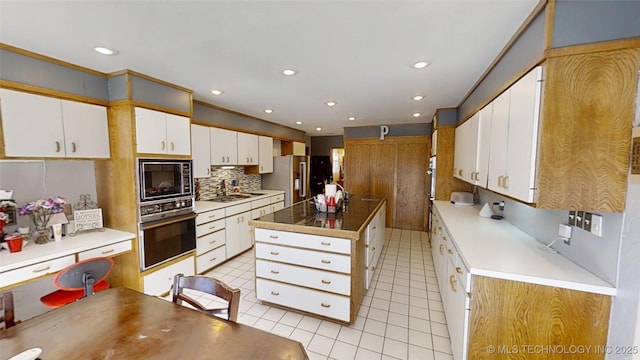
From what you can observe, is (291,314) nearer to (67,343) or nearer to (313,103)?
(67,343)

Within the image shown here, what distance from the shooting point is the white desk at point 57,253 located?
5.74ft

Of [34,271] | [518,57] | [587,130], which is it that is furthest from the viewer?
[34,271]

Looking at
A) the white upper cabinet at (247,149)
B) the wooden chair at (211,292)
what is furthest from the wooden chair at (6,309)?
the white upper cabinet at (247,149)

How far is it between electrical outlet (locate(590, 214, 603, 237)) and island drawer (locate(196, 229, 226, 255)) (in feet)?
12.0

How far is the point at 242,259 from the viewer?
3.94 meters

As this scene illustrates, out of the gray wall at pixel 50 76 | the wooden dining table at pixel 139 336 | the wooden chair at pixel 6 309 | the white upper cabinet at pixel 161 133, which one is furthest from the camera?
the white upper cabinet at pixel 161 133

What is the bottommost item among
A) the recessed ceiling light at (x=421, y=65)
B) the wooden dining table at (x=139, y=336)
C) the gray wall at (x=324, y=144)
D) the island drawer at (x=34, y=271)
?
the island drawer at (x=34, y=271)

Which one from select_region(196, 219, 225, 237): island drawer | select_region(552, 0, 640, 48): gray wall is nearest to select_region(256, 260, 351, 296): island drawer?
select_region(196, 219, 225, 237): island drawer

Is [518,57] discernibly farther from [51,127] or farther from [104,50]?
[51,127]

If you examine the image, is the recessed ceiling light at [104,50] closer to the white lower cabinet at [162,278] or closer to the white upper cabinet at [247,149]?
the white lower cabinet at [162,278]

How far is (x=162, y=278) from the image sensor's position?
271 cm

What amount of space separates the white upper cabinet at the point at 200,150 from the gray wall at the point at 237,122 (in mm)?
173

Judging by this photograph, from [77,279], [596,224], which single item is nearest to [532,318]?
[596,224]

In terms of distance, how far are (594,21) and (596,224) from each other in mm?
1055
